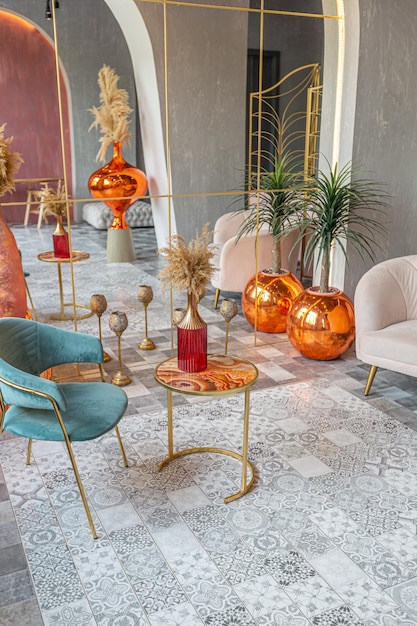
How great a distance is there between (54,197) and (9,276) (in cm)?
64

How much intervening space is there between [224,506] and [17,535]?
885 millimetres

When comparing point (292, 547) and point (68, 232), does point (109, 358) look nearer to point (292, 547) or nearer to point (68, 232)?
point (68, 232)

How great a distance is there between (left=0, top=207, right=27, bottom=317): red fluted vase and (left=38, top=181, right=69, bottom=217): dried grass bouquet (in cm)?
37

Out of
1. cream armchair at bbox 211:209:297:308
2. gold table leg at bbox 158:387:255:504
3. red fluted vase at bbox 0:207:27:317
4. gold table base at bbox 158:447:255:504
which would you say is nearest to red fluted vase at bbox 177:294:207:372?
gold table leg at bbox 158:387:255:504

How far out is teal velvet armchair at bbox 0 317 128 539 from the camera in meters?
2.36

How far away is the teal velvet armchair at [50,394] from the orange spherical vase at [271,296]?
2125 millimetres

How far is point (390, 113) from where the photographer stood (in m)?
4.69

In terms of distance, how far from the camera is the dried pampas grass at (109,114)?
3.81m

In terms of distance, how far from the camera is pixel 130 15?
13.3 ft

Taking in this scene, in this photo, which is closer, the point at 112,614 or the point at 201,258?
the point at 112,614

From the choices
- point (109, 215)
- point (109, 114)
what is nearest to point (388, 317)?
point (109, 215)

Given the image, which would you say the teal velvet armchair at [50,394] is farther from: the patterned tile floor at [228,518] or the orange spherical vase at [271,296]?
the orange spherical vase at [271,296]

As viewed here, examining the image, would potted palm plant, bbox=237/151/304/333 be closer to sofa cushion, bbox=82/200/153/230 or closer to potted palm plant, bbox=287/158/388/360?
potted palm plant, bbox=287/158/388/360

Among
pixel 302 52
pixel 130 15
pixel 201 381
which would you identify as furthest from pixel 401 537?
pixel 302 52
